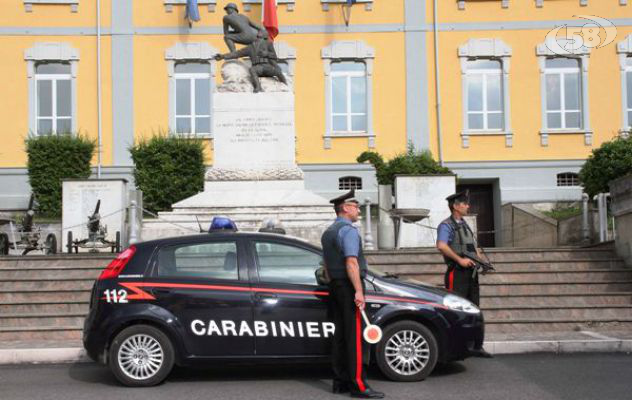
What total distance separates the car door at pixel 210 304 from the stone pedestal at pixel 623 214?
7890 mm

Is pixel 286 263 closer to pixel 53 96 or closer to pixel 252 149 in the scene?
pixel 252 149

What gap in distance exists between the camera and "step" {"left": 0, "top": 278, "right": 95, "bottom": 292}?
12.7 m

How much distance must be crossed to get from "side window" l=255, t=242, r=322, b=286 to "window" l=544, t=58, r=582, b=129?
20431mm

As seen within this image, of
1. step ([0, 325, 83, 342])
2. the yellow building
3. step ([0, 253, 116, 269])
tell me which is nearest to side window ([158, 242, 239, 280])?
step ([0, 325, 83, 342])

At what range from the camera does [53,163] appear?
24438mm

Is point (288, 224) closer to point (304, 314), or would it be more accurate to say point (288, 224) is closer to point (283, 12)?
point (304, 314)

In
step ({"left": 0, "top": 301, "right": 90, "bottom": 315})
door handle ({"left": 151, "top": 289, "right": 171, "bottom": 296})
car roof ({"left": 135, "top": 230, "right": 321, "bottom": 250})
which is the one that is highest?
car roof ({"left": 135, "top": 230, "right": 321, "bottom": 250})

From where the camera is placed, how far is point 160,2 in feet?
88.9

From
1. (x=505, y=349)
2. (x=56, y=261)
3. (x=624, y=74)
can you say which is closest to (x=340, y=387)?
(x=505, y=349)

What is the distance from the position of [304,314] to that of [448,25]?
2071 centimetres

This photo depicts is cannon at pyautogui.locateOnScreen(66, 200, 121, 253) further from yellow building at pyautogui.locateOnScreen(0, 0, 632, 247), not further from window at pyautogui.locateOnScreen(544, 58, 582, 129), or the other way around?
window at pyautogui.locateOnScreen(544, 58, 582, 129)

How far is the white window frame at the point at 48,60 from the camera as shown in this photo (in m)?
26.6

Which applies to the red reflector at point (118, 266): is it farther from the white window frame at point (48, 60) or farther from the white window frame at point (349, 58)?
the white window frame at point (48, 60)

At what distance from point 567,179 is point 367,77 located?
723 centimetres
